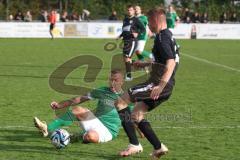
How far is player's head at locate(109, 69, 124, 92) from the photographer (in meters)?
7.84

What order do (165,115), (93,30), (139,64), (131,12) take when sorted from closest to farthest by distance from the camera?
(139,64)
(165,115)
(131,12)
(93,30)

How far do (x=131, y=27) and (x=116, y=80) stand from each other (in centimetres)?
879

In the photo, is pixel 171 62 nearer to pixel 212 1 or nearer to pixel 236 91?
pixel 236 91

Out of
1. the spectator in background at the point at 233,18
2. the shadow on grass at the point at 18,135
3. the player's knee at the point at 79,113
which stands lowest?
the spectator in background at the point at 233,18

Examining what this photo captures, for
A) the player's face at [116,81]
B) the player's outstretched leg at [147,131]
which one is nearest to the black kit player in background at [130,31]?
the player's face at [116,81]

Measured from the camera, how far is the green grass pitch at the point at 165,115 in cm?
770

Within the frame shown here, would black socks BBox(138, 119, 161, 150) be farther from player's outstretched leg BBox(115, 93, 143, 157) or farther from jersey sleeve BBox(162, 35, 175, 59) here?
jersey sleeve BBox(162, 35, 175, 59)

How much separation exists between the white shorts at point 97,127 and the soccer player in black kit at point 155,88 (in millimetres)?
790

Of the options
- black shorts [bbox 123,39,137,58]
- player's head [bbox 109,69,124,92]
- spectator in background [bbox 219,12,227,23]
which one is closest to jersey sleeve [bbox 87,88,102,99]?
player's head [bbox 109,69,124,92]

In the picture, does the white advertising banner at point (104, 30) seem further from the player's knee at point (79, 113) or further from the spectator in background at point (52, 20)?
the player's knee at point (79, 113)

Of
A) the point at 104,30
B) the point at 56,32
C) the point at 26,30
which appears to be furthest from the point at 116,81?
the point at 104,30

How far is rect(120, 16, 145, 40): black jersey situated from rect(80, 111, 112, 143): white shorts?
8411 millimetres

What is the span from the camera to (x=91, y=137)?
26.5 feet

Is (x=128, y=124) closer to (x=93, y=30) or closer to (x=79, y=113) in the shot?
(x=79, y=113)
